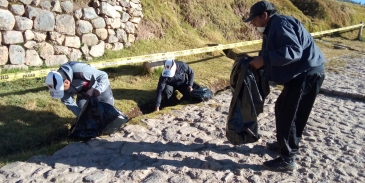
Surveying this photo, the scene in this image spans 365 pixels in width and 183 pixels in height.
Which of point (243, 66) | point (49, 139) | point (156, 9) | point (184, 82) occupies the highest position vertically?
point (156, 9)

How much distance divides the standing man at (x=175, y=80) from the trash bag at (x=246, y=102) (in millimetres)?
2793

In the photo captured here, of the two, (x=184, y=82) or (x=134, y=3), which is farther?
(x=134, y=3)

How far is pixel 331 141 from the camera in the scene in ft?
16.2

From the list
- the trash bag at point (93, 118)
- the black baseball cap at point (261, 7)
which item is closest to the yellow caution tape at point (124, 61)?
the trash bag at point (93, 118)

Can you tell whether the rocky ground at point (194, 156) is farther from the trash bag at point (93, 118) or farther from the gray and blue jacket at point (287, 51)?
the gray and blue jacket at point (287, 51)

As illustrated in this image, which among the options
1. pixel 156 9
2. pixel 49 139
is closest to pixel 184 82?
pixel 49 139

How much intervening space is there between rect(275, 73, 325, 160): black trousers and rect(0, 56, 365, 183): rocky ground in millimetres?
380

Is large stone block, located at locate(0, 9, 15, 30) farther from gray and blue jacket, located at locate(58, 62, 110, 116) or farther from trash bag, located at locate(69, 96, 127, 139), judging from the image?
trash bag, located at locate(69, 96, 127, 139)

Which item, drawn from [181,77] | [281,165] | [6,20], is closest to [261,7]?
[281,165]

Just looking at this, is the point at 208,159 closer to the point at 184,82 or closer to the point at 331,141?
the point at 331,141

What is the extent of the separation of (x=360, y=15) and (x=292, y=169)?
83.2 feet

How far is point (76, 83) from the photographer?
17.1 feet

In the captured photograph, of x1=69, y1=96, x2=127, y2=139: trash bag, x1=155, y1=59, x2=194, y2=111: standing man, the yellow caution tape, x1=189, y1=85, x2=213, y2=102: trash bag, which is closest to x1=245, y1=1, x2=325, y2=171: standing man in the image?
x1=69, y1=96, x2=127, y2=139: trash bag

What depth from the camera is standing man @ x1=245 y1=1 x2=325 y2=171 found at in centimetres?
345
